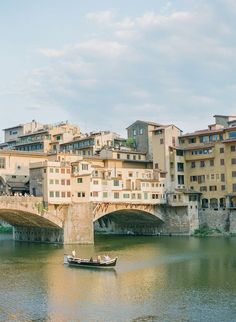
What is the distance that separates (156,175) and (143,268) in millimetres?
38950

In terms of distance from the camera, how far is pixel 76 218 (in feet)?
244

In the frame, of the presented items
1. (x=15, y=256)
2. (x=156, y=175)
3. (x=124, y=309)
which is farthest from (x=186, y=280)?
(x=156, y=175)

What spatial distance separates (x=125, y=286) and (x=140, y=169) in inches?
1893

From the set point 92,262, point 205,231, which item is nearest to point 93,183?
point 205,231

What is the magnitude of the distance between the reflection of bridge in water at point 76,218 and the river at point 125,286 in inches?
242

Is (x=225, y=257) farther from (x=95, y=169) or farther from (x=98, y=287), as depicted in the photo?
(x=95, y=169)

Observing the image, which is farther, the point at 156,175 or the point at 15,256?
the point at 156,175

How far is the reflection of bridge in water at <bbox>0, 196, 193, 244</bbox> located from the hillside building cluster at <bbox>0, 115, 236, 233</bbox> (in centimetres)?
126

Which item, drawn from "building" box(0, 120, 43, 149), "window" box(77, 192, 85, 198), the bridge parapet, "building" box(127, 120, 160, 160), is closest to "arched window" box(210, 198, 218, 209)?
the bridge parapet

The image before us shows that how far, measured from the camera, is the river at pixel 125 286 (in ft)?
111

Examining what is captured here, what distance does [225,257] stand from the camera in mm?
58000

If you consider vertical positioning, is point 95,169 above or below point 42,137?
below

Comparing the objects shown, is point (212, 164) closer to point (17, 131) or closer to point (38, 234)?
point (38, 234)

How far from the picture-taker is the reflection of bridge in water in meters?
70.9
